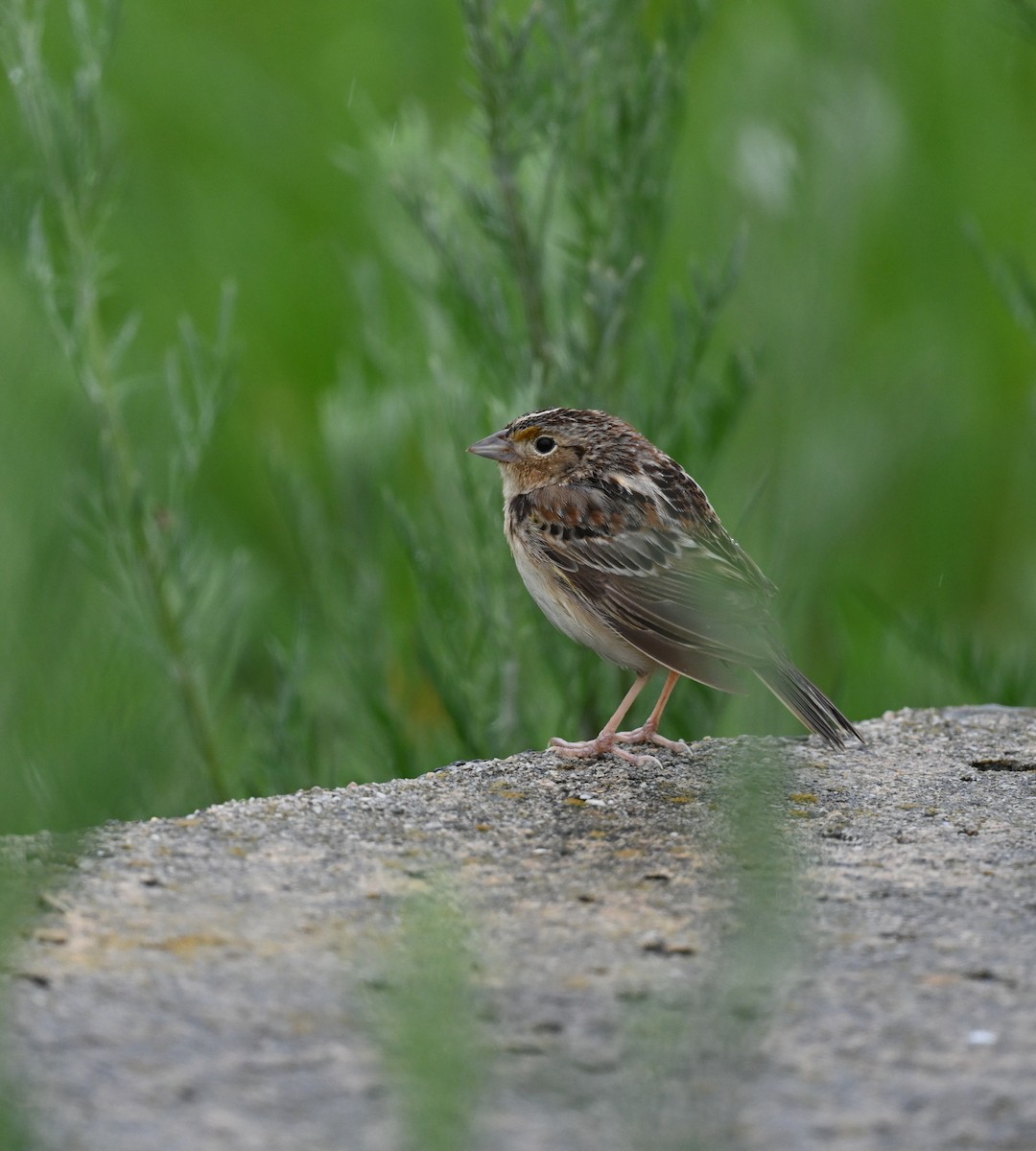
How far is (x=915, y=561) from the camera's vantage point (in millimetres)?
5168

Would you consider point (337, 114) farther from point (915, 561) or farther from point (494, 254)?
point (915, 561)

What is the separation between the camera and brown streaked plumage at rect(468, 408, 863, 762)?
3770 mm

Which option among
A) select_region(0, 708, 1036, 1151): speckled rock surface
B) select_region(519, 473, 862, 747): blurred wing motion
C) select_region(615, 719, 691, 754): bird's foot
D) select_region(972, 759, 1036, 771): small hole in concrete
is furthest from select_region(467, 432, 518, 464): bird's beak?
select_region(972, 759, 1036, 771): small hole in concrete

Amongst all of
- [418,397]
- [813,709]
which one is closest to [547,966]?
[813,709]

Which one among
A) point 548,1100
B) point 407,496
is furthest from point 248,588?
point 548,1100

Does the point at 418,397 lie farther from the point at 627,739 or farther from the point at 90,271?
the point at 627,739

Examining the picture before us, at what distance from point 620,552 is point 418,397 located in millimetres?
1082

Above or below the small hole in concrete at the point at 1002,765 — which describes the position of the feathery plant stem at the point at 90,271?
above

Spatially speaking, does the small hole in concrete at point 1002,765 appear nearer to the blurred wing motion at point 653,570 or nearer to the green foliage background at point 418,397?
the blurred wing motion at point 653,570

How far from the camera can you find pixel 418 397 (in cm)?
502

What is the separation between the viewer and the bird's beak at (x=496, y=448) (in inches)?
176

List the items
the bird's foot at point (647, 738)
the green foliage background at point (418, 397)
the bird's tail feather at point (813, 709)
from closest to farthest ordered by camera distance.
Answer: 1. the green foliage background at point (418, 397)
2. the bird's tail feather at point (813, 709)
3. the bird's foot at point (647, 738)

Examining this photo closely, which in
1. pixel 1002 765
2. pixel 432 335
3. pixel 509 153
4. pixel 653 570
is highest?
pixel 509 153

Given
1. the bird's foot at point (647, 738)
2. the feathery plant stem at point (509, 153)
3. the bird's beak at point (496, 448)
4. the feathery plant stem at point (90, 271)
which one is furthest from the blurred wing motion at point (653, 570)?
the feathery plant stem at point (90, 271)
